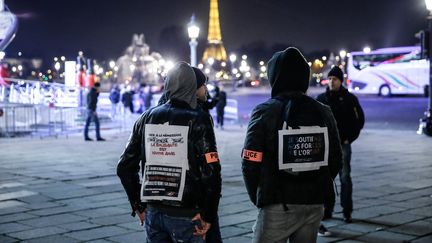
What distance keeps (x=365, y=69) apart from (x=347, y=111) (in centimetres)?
4546

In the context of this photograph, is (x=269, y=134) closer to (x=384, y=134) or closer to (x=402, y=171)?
(x=402, y=171)

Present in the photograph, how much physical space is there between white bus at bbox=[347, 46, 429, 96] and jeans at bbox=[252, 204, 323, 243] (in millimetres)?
45315

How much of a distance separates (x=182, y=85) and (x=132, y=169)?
24.6 inches

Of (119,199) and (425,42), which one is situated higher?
(425,42)

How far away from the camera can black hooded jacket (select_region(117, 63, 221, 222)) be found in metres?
3.91

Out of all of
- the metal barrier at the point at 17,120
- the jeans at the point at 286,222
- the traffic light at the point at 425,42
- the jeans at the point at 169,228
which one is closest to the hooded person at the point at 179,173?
the jeans at the point at 169,228

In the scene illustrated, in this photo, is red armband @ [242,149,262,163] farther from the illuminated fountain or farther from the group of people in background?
the illuminated fountain

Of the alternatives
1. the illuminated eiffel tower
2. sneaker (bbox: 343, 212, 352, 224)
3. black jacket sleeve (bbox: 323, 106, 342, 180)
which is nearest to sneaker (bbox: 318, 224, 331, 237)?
sneaker (bbox: 343, 212, 352, 224)

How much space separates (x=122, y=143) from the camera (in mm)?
19297

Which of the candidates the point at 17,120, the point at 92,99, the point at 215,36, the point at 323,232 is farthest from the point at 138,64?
the point at 323,232

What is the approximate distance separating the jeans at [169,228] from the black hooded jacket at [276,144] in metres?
0.43

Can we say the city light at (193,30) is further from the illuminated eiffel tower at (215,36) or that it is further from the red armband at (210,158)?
the illuminated eiffel tower at (215,36)

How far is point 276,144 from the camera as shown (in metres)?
3.97

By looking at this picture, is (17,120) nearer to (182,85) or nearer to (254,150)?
(182,85)
